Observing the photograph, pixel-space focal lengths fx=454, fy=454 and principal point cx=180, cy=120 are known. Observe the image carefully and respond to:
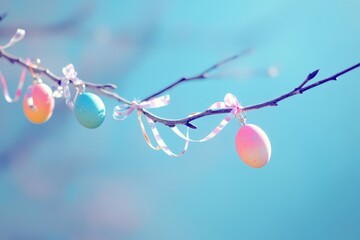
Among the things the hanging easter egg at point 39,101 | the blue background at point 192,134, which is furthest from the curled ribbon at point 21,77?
the blue background at point 192,134

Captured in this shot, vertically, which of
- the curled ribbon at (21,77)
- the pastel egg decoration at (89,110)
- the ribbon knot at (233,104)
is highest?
the curled ribbon at (21,77)

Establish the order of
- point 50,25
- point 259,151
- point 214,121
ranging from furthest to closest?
point 214,121
point 50,25
point 259,151

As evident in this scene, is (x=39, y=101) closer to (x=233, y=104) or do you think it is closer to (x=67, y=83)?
(x=67, y=83)

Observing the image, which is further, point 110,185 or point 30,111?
point 110,185


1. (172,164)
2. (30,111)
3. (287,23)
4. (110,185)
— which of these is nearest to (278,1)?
(287,23)

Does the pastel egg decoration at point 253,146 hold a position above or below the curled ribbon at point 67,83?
below

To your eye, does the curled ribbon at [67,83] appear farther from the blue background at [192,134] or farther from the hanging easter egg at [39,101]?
the blue background at [192,134]

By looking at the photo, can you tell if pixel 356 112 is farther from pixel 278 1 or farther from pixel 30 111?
pixel 30 111
